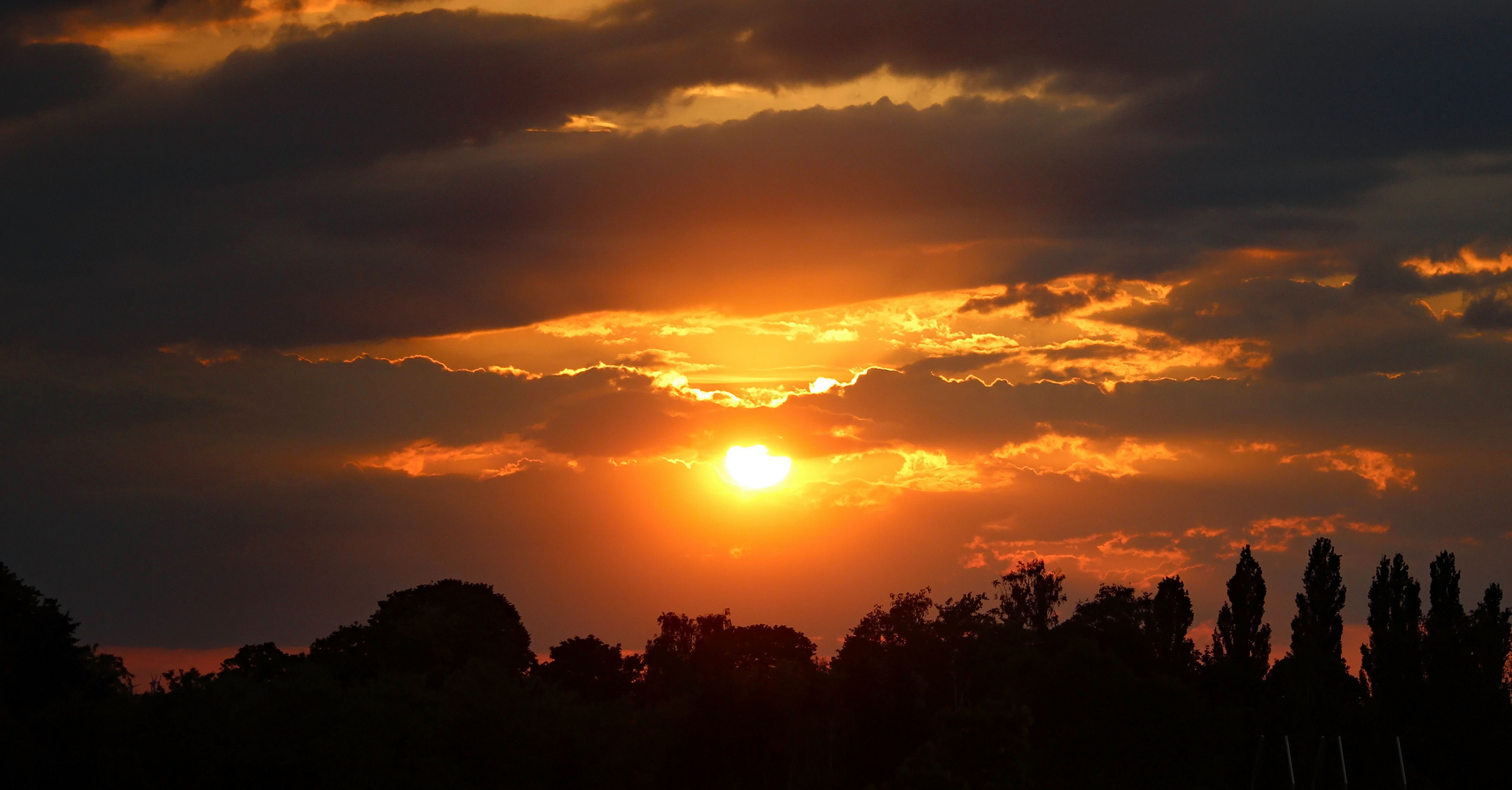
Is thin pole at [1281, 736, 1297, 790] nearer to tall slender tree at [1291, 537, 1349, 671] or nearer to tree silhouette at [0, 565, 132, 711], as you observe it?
tall slender tree at [1291, 537, 1349, 671]

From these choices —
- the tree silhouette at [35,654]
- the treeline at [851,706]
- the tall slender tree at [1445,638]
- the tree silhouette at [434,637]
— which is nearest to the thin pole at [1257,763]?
the treeline at [851,706]

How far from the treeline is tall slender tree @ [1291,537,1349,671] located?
0.64ft

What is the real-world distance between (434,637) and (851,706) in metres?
36.0

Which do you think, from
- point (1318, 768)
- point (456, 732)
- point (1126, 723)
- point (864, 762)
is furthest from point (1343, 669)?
point (456, 732)

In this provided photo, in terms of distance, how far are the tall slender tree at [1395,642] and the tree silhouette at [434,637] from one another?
206 feet

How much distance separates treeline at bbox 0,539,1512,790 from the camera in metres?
70.1

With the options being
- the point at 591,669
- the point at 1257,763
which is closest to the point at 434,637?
the point at 591,669

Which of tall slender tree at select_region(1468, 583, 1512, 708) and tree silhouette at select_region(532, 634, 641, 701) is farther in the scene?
tree silhouette at select_region(532, 634, 641, 701)

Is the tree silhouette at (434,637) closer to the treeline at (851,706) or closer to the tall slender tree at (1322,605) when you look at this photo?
the treeline at (851,706)

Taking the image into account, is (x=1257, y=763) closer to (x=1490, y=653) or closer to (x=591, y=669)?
(x=1490, y=653)

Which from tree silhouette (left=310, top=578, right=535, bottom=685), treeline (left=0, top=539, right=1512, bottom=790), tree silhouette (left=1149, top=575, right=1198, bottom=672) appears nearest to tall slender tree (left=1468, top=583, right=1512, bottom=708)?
treeline (left=0, top=539, right=1512, bottom=790)

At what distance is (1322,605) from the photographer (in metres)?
115

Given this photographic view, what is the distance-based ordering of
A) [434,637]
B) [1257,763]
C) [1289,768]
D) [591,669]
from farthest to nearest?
[591,669] → [434,637] → [1289,768] → [1257,763]

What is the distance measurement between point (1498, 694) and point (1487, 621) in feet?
28.8
